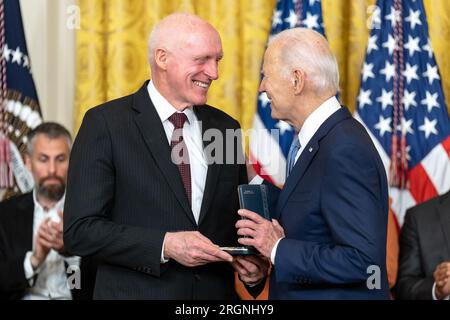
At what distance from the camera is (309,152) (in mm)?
2615

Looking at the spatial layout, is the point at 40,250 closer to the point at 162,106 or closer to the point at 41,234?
the point at 41,234

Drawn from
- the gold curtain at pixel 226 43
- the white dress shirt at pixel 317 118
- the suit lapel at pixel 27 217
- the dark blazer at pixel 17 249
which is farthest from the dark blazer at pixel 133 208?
the gold curtain at pixel 226 43

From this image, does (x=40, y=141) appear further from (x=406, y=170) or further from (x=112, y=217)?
(x=406, y=170)

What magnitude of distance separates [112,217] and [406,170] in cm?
233

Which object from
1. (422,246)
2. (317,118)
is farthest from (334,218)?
(422,246)

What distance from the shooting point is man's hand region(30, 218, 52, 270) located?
13.3 feet

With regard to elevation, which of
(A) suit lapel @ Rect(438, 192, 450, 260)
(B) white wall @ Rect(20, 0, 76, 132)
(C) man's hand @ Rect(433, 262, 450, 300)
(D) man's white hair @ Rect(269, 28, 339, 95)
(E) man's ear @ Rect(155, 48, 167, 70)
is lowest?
(C) man's hand @ Rect(433, 262, 450, 300)

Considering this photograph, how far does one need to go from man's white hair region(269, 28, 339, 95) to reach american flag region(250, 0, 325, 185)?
2141mm

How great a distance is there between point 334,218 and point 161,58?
0.95 meters

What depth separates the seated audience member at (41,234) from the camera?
4.07 metres

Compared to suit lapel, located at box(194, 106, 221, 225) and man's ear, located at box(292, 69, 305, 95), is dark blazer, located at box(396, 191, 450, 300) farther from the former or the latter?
man's ear, located at box(292, 69, 305, 95)

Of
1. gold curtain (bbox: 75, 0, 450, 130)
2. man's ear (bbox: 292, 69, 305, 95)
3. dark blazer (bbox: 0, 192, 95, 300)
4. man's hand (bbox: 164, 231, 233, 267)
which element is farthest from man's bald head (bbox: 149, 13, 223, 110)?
gold curtain (bbox: 75, 0, 450, 130)

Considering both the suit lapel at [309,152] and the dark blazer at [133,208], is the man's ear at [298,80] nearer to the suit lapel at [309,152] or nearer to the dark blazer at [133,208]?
the suit lapel at [309,152]

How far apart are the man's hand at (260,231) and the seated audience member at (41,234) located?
1.49 m
